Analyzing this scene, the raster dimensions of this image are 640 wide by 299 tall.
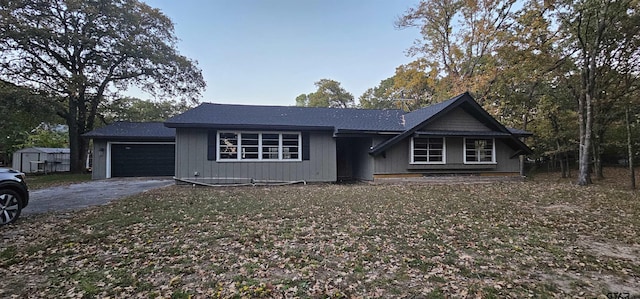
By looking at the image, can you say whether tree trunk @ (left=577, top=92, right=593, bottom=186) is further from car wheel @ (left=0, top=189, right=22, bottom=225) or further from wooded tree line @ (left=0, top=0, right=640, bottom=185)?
car wheel @ (left=0, top=189, right=22, bottom=225)

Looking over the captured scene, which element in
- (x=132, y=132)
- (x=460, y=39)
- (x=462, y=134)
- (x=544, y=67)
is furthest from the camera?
(x=460, y=39)

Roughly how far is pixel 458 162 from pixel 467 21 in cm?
1138

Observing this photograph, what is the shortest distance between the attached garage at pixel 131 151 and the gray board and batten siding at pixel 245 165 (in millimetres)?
5450

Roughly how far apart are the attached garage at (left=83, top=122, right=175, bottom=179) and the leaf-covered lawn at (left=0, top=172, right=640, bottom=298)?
32.8 ft

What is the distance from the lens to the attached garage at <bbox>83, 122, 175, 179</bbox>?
15.4 m

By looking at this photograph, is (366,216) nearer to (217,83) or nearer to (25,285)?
(25,285)

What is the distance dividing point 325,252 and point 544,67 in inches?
574

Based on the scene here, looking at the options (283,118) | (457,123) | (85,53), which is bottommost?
(457,123)

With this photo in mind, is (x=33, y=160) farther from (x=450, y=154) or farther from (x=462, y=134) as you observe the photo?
(x=462, y=134)

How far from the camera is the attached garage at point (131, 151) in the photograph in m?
15.4

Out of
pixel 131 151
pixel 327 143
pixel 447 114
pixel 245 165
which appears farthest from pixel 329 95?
pixel 245 165

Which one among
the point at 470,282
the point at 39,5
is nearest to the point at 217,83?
the point at 39,5

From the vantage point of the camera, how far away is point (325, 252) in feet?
13.0

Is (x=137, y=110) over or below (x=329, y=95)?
below
